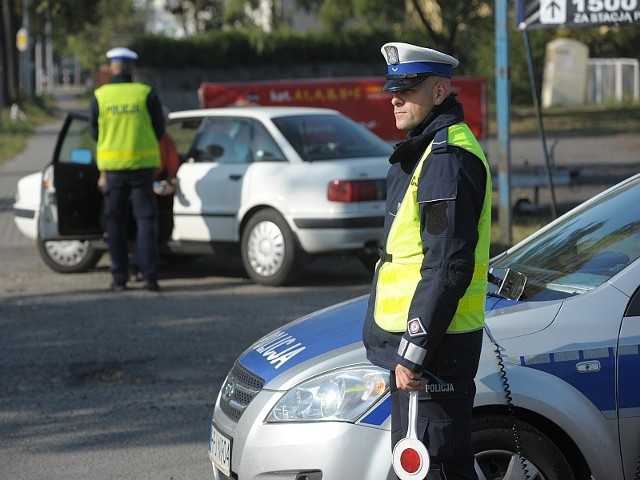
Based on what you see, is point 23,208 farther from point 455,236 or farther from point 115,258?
point 455,236

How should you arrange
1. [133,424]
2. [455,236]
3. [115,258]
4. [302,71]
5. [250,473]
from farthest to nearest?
[302,71]
[115,258]
[133,424]
[250,473]
[455,236]

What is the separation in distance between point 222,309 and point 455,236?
6141mm

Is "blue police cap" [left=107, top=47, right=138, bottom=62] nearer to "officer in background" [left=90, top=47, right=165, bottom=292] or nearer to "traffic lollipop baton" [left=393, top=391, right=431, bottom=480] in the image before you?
"officer in background" [left=90, top=47, right=165, bottom=292]

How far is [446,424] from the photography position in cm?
367

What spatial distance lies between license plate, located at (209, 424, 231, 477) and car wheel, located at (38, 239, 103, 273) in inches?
270

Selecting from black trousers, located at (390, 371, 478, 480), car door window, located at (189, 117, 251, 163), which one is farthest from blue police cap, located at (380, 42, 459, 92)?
car door window, located at (189, 117, 251, 163)

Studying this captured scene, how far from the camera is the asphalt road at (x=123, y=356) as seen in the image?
19.6ft

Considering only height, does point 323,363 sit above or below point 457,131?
below

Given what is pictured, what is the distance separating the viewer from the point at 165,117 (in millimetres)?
10875

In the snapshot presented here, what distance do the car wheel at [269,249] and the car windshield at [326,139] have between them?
2.15 feet

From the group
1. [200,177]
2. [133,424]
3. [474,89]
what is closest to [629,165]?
[474,89]

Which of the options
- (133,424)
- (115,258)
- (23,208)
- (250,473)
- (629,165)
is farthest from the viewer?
(629,165)

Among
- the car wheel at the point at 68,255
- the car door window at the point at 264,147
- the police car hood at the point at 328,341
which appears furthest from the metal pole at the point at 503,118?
the police car hood at the point at 328,341

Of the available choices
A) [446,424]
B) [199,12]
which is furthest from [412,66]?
[199,12]
